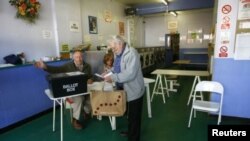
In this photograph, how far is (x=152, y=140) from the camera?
2.84 metres

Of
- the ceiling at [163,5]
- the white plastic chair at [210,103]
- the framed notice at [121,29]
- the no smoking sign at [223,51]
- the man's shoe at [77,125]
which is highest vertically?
the ceiling at [163,5]

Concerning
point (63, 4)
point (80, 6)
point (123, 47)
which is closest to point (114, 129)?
point (123, 47)

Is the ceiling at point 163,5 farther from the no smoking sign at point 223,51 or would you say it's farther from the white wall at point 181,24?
the no smoking sign at point 223,51

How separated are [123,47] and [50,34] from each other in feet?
9.23

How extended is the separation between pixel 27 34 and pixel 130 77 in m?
2.88

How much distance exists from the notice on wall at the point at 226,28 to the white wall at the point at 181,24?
22.2 ft

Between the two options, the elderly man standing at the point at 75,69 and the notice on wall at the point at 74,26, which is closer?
the elderly man standing at the point at 75,69

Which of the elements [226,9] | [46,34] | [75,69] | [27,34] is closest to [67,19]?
[46,34]

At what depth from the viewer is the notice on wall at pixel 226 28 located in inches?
123

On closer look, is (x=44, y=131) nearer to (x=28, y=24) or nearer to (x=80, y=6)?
(x=28, y=24)

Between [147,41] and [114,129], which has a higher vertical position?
[147,41]

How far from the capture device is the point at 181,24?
396 inches

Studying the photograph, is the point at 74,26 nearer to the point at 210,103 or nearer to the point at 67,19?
the point at 67,19

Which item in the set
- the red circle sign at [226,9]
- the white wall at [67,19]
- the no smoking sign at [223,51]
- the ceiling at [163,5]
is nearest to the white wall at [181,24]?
the ceiling at [163,5]
